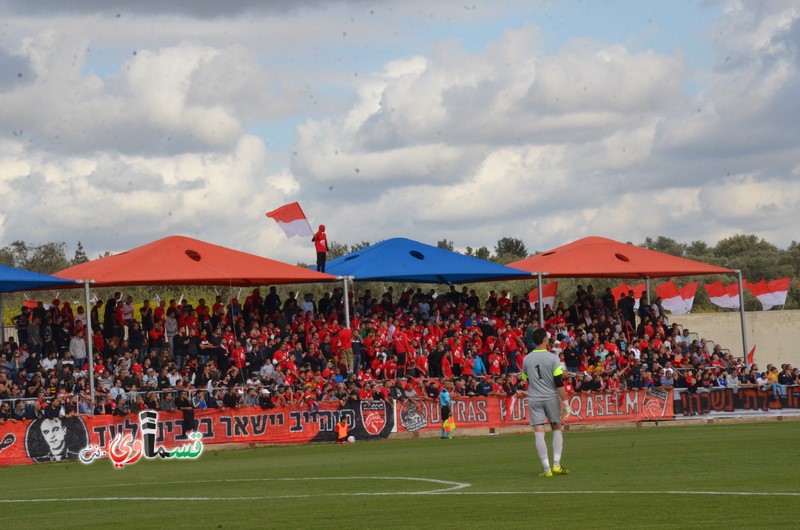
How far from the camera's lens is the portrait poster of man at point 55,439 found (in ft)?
87.2

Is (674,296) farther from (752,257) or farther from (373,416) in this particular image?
(752,257)

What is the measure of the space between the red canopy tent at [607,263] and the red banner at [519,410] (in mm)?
6460

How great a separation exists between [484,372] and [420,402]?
15.6 feet

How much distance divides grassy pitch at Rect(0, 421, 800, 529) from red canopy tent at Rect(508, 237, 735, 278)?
16.2 m

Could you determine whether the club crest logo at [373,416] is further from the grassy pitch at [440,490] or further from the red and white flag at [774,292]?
the red and white flag at [774,292]

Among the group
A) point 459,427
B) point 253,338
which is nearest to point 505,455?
point 459,427

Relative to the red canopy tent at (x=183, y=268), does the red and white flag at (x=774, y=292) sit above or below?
below

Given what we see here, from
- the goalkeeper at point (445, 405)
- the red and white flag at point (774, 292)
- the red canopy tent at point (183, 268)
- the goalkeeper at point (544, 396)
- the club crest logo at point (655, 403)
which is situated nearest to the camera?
the goalkeeper at point (544, 396)

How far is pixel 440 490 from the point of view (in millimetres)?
13859

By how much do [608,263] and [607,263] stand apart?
0.11 feet

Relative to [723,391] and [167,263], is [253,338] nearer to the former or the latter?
[167,263]

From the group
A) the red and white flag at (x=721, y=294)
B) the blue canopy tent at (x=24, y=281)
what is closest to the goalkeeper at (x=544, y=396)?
the blue canopy tent at (x=24, y=281)

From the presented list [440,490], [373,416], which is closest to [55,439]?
[373,416]

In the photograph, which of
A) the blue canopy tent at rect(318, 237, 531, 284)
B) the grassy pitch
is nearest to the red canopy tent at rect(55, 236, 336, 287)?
the blue canopy tent at rect(318, 237, 531, 284)
